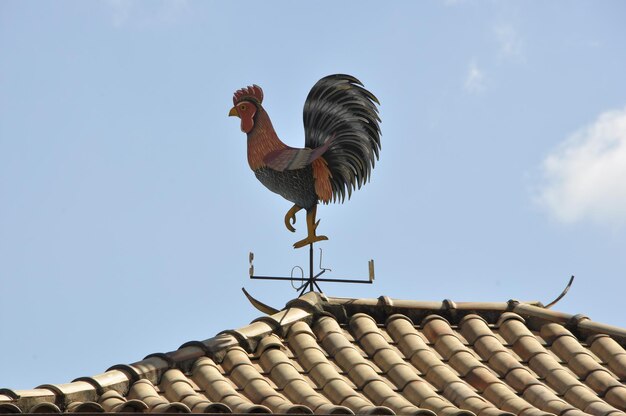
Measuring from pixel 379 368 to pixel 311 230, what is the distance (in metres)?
1.99

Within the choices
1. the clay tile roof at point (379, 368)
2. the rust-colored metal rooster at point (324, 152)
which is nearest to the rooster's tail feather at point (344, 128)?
the rust-colored metal rooster at point (324, 152)


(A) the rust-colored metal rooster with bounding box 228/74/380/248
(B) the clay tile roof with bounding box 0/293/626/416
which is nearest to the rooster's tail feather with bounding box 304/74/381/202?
(A) the rust-colored metal rooster with bounding box 228/74/380/248

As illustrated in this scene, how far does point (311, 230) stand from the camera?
1574 cm

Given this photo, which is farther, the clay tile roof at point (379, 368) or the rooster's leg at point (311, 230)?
the rooster's leg at point (311, 230)

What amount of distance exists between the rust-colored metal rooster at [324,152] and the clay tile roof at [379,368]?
3.80 ft

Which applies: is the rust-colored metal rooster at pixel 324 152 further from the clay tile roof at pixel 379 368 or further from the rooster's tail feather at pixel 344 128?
the clay tile roof at pixel 379 368

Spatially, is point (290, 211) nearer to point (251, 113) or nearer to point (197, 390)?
point (251, 113)

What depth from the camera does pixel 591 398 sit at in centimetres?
1388

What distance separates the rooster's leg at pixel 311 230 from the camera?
1566 centimetres

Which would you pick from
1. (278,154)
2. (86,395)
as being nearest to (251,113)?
(278,154)

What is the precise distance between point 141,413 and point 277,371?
1697mm

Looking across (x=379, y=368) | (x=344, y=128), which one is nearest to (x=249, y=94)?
(x=344, y=128)

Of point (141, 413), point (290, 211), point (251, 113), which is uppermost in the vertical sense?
point (251, 113)

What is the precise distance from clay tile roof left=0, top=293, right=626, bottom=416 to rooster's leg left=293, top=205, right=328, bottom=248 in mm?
720
